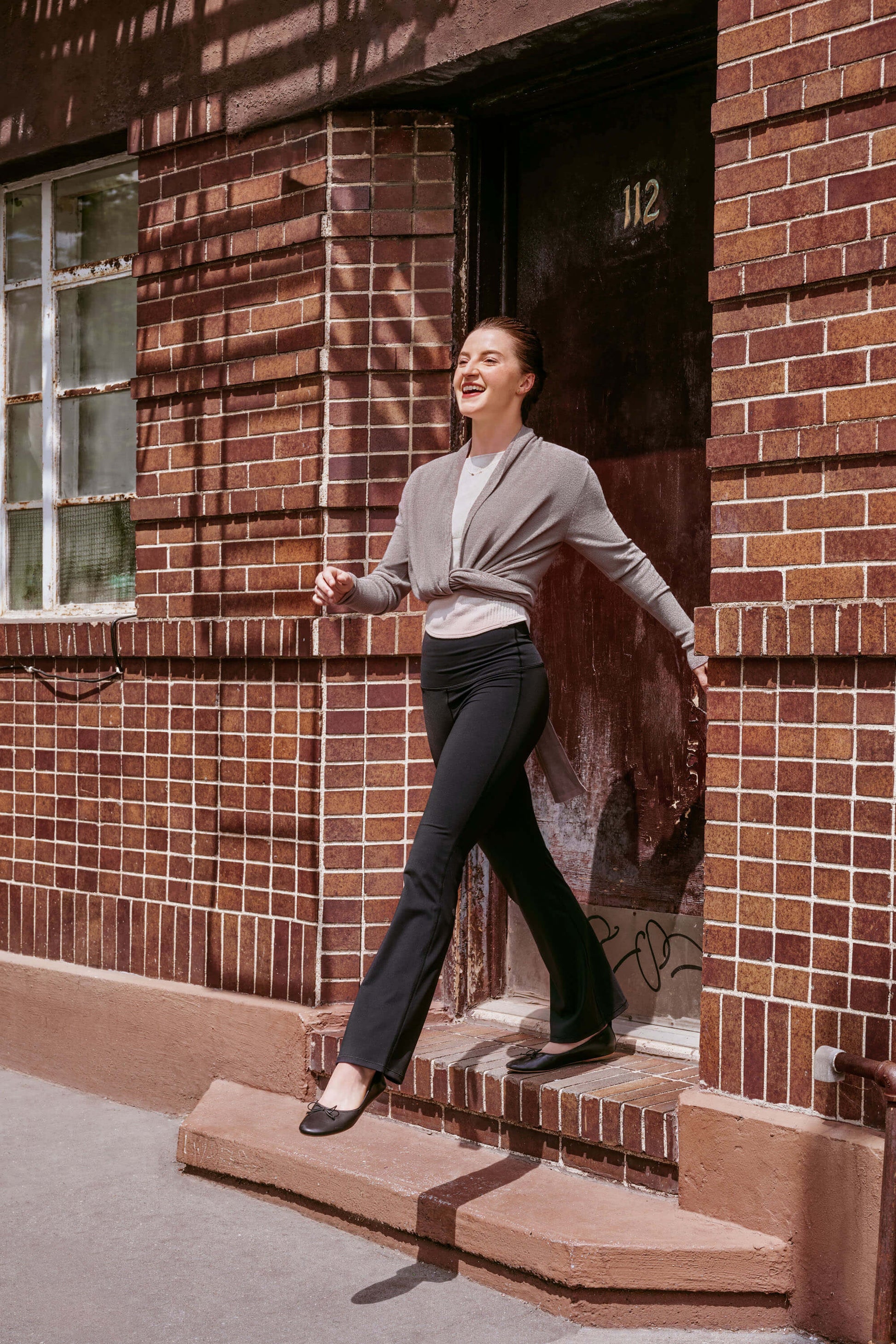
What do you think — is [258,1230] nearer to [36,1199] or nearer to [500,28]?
[36,1199]

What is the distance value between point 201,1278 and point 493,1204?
78 cm

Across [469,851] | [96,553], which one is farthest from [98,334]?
[469,851]

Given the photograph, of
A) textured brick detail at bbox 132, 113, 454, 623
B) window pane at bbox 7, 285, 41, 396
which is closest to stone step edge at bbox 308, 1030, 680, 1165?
textured brick detail at bbox 132, 113, 454, 623

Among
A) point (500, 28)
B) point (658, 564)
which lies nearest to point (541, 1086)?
point (658, 564)

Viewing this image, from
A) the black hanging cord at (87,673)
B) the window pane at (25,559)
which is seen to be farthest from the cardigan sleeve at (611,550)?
the window pane at (25,559)

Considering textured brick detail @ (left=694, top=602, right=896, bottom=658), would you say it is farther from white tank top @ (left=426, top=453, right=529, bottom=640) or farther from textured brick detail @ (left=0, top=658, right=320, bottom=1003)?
textured brick detail @ (left=0, top=658, right=320, bottom=1003)

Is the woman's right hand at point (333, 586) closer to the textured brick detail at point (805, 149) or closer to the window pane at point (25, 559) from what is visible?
the textured brick detail at point (805, 149)

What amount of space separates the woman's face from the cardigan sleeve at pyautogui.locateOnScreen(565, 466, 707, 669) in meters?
0.32

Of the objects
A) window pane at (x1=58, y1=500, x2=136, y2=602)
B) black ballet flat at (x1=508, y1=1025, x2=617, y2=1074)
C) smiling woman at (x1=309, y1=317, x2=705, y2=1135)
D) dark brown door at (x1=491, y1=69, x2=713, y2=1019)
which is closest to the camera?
smiling woman at (x1=309, y1=317, x2=705, y2=1135)

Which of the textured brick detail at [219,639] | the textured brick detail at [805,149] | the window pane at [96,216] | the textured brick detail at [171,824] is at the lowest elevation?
the textured brick detail at [171,824]

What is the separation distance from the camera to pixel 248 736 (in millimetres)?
5098

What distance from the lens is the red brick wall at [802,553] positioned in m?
3.41

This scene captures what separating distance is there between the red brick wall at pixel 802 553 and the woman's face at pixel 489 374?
568mm

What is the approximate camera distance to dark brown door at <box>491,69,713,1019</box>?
455cm
